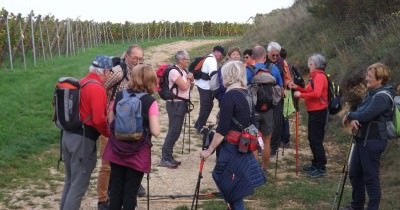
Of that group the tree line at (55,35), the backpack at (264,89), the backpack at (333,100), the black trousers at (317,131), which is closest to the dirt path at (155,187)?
the backpack at (264,89)

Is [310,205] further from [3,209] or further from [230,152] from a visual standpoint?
[3,209]

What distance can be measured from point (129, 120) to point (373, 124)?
2898 millimetres

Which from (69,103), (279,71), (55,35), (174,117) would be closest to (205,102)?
(174,117)

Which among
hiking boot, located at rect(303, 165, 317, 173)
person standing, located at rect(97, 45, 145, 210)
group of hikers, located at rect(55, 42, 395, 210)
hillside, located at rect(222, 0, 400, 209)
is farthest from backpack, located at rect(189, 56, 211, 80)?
person standing, located at rect(97, 45, 145, 210)

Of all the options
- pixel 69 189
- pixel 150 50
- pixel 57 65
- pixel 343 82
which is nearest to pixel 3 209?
pixel 69 189

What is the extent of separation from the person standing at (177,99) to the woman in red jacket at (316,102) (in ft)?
5.62

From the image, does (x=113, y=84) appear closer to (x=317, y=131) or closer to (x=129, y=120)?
(x=129, y=120)

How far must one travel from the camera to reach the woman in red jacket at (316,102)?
8.37 m

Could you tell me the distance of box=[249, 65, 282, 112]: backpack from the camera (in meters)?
7.64

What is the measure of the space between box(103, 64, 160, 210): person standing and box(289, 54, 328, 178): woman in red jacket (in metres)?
3.75

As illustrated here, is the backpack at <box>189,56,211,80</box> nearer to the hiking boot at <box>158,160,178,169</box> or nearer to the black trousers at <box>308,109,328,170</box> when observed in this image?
the hiking boot at <box>158,160,178,169</box>

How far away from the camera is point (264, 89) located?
7.72 metres

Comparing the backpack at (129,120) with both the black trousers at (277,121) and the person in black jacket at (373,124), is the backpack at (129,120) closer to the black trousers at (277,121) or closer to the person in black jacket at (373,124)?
the person in black jacket at (373,124)

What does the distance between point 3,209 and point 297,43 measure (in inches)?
594
